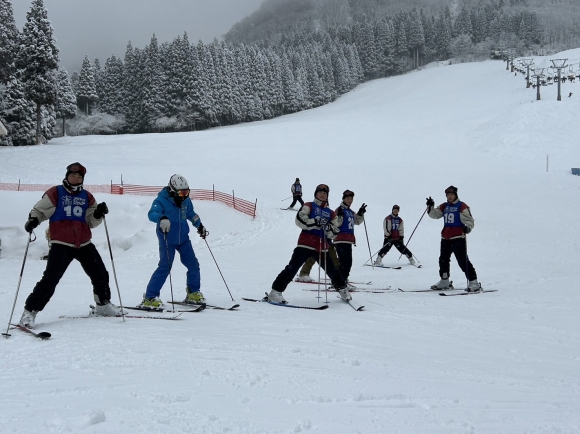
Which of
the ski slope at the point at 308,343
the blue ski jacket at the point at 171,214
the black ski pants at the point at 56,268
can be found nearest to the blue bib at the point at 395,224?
the ski slope at the point at 308,343

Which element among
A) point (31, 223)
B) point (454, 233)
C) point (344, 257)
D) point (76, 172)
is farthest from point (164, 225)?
point (454, 233)

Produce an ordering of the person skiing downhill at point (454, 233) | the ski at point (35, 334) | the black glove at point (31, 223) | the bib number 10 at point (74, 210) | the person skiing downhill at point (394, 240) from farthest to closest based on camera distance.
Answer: the person skiing downhill at point (394, 240) < the person skiing downhill at point (454, 233) < the bib number 10 at point (74, 210) < the black glove at point (31, 223) < the ski at point (35, 334)

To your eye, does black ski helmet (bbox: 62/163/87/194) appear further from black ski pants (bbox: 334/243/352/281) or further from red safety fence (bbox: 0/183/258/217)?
red safety fence (bbox: 0/183/258/217)

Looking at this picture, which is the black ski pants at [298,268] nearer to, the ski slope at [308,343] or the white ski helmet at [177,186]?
the ski slope at [308,343]

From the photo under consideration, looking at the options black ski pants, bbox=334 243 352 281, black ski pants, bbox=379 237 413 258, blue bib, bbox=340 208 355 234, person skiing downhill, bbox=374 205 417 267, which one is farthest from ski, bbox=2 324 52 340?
black ski pants, bbox=379 237 413 258

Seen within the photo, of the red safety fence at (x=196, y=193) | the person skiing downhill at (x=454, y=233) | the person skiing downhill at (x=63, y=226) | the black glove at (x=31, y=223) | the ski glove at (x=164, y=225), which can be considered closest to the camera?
the black glove at (x=31, y=223)

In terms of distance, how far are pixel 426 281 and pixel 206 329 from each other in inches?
238

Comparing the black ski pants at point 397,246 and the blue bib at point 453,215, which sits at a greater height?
the blue bib at point 453,215

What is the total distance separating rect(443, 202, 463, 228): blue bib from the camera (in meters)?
8.55

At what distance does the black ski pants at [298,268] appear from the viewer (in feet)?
22.2

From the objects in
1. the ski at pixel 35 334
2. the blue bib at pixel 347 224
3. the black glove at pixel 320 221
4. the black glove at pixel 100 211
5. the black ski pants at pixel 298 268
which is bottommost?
the ski at pixel 35 334

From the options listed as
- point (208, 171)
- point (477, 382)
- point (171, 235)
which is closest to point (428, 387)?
point (477, 382)

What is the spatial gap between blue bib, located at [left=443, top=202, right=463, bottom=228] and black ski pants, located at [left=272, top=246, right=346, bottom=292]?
110 inches

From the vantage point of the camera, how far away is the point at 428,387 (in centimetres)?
353
